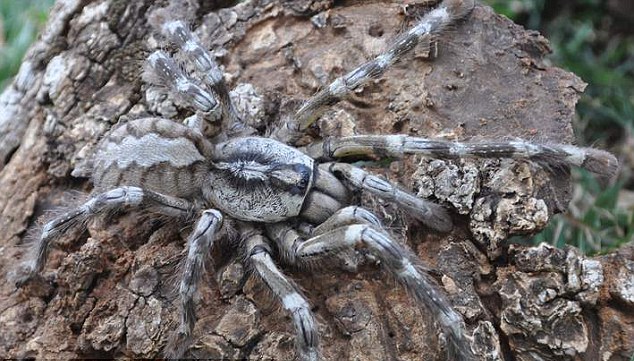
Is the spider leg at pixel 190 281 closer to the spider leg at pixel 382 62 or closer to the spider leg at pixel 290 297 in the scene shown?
the spider leg at pixel 290 297

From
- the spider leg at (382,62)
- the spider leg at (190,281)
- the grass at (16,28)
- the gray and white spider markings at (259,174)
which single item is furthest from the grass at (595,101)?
the grass at (16,28)

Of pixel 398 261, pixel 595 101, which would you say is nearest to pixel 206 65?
pixel 398 261

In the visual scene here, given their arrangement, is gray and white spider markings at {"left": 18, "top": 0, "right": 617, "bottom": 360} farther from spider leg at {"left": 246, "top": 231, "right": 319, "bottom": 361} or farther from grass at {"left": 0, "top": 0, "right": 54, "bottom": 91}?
grass at {"left": 0, "top": 0, "right": 54, "bottom": 91}

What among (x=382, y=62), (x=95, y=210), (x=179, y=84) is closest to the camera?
(x=95, y=210)

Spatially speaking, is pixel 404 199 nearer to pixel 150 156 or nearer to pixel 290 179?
pixel 290 179

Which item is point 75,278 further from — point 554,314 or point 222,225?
point 554,314

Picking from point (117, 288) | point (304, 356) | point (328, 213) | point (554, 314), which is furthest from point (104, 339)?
point (554, 314)

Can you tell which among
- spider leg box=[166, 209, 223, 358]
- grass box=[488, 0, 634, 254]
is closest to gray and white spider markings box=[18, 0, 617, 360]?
spider leg box=[166, 209, 223, 358]
